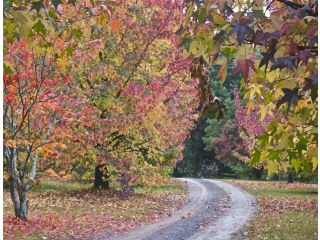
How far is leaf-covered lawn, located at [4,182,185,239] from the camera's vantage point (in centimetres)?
1112

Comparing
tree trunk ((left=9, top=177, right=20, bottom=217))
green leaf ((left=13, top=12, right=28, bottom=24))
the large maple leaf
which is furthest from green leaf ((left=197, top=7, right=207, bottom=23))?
tree trunk ((left=9, top=177, right=20, bottom=217))

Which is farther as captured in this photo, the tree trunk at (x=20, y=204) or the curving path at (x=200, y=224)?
the tree trunk at (x=20, y=204)

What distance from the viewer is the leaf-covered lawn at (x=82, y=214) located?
11117 millimetres

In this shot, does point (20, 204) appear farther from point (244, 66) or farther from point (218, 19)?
point (244, 66)

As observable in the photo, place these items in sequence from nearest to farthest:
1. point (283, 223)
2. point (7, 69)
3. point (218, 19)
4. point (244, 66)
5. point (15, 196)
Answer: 1. point (244, 66)
2. point (218, 19)
3. point (7, 69)
4. point (15, 196)
5. point (283, 223)

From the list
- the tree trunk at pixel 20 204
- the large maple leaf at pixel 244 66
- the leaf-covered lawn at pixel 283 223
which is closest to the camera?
the large maple leaf at pixel 244 66

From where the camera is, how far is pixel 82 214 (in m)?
14.2

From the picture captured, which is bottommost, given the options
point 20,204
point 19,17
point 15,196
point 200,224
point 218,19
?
point 200,224

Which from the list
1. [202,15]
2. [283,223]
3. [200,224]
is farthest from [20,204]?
[202,15]

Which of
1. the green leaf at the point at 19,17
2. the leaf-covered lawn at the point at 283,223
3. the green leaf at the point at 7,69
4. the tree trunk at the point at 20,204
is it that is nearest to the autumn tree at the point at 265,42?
the green leaf at the point at 19,17

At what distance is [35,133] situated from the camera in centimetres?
1280

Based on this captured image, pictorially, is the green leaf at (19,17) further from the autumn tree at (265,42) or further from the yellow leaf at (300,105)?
the yellow leaf at (300,105)

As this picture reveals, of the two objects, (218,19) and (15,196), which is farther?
(15,196)

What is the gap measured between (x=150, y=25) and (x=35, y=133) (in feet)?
20.7
